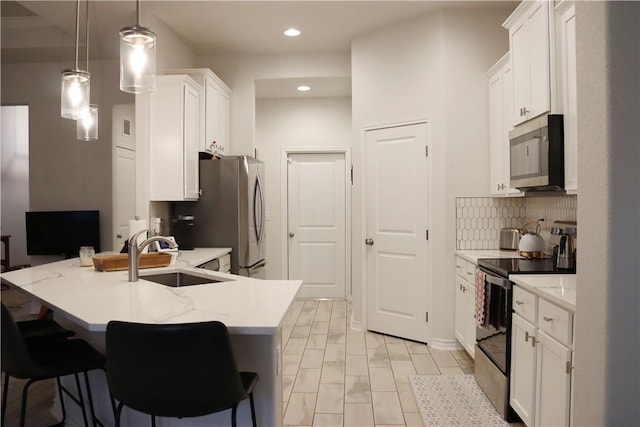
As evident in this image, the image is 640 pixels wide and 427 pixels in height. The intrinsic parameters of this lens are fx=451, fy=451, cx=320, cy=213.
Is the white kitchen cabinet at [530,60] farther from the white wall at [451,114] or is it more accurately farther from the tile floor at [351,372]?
the tile floor at [351,372]

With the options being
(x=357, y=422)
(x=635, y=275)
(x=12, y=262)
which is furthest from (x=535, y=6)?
(x=12, y=262)

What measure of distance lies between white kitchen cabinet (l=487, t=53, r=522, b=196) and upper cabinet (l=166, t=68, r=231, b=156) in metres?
2.57

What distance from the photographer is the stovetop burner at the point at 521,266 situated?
254 cm

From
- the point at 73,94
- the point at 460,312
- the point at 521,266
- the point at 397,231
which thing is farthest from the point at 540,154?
the point at 73,94

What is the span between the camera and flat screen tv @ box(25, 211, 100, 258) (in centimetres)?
368

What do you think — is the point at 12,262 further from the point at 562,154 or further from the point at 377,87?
the point at 562,154

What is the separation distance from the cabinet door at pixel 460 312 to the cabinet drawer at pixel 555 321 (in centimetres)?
145

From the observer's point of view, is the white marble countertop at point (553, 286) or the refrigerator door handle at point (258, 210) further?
the refrigerator door handle at point (258, 210)

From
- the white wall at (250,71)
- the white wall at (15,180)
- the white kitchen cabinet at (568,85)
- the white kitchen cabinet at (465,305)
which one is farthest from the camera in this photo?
the white wall at (250,71)

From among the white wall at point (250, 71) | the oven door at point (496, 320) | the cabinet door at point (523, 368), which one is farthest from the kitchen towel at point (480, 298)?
the white wall at point (250, 71)

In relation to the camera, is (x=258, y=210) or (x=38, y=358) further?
(x=258, y=210)

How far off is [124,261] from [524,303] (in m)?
2.41

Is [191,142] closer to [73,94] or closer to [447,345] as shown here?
[73,94]

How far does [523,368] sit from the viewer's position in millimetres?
2371
